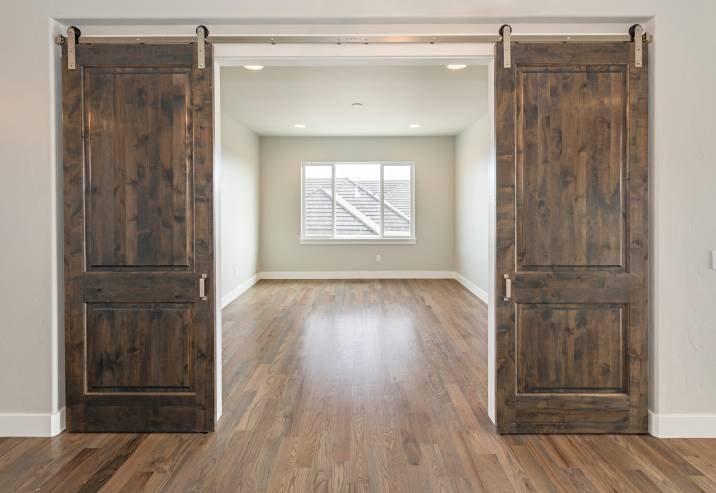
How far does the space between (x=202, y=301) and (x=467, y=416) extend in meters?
1.71

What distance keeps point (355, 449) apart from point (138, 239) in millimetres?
1647

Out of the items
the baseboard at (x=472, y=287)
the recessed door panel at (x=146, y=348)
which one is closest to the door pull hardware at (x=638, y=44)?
the recessed door panel at (x=146, y=348)

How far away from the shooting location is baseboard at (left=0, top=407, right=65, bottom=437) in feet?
8.90

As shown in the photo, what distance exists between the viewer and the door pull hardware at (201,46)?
2682mm

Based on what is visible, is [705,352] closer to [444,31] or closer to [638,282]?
[638,282]

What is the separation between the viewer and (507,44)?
2.68 meters

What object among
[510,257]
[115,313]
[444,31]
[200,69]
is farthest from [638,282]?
[115,313]

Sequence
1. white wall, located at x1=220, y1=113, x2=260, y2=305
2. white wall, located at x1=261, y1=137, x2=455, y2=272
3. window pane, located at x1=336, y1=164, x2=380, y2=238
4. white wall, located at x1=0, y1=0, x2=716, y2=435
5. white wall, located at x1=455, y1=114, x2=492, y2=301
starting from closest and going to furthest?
A: white wall, located at x1=0, y1=0, x2=716, y2=435 < white wall, located at x1=220, y1=113, x2=260, y2=305 < white wall, located at x1=455, y1=114, x2=492, y2=301 < white wall, located at x1=261, y1=137, x2=455, y2=272 < window pane, located at x1=336, y1=164, x2=380, y2=238

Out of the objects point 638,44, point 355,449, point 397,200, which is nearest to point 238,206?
point 397,200

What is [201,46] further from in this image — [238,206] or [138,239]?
[238,206]

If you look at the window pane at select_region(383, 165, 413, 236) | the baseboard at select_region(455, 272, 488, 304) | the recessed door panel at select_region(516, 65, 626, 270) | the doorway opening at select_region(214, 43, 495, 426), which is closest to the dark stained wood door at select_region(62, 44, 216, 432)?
the doorway opening at select_region(214, 43, 495, 426)

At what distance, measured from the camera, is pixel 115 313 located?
9.09 feet

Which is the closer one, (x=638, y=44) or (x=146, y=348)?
(x=638, y=44)

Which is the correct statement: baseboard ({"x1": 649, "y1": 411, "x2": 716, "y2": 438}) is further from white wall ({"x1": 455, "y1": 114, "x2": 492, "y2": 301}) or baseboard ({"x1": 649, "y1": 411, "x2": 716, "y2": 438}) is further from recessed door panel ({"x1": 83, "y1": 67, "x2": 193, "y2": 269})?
white wall ({"x1": 455, "y1": 114, "x2": 492, "y2": 301})
